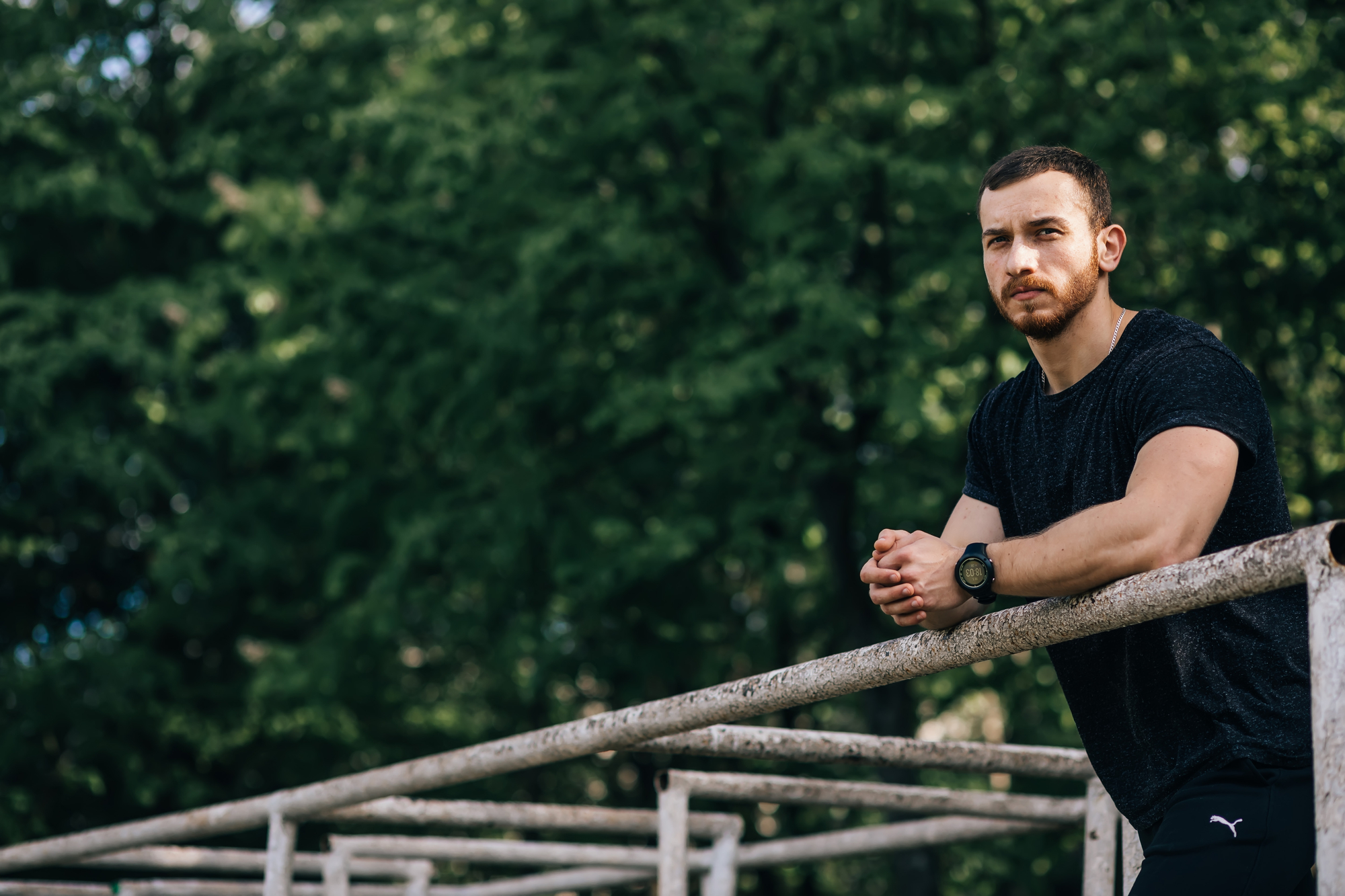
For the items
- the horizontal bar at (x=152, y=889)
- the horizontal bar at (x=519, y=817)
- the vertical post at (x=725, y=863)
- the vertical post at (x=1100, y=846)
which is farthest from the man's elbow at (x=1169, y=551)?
the horizontal bar at (x=152, y=889)

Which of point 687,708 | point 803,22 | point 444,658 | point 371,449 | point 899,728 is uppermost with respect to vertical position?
point 803,22

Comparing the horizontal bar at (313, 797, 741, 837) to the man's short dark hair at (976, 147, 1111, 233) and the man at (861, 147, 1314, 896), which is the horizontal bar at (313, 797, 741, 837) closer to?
the man at (861, 147, 1314, 896)

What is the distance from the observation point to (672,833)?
136 inches

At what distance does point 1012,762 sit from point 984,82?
6088 mm

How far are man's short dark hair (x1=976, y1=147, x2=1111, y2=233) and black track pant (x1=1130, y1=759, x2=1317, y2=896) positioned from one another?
80 cm

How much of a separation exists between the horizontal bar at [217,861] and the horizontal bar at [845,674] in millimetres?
748

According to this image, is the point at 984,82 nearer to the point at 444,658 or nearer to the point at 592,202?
the point at 592,202

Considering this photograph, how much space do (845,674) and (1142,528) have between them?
46 centimetres

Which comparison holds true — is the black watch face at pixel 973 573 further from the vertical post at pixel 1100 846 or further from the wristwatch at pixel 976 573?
the vertical post at pixel 1100 846

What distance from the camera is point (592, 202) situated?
9.05m

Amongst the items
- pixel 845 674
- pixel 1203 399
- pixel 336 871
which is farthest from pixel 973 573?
pixel 336 871

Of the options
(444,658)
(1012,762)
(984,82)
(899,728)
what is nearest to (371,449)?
(444,658)

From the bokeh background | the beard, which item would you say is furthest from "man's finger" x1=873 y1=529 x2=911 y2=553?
the bokeh background

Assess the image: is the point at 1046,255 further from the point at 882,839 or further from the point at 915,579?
the point at 882,839
